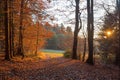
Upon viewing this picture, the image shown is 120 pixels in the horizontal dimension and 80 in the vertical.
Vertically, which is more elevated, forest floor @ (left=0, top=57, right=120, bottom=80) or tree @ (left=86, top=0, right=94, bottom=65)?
tree @ (left=86, top=0, right=94, bottom=65)

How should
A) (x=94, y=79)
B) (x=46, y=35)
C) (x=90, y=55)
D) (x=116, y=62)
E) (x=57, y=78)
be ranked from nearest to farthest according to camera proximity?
1. (x=57, y=78)
2. (x=94, y=79)
3. (x=90, y=55)
4. (x=116, y=62)
5. (x=46, y=35)

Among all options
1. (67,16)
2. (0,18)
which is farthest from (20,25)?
(67,16)

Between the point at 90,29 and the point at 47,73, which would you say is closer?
the point at 47,73

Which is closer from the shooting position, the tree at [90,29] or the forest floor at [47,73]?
the forest floor at [47,73]

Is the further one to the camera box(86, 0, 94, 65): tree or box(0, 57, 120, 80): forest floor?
box(86, 0, 94, 65): tree

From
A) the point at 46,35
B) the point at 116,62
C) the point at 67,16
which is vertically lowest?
the point at 116,62

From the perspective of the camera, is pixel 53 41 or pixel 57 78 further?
pixel 53 41

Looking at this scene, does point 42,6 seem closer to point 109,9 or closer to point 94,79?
point 109,9

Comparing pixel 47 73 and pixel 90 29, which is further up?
pixel 90 29

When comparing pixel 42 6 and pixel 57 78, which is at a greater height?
pixel 42 6

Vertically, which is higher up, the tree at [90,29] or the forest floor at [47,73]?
the tree at [90,29]

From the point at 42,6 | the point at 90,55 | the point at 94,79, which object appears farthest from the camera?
the point at 42,6

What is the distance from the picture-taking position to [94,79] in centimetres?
1059

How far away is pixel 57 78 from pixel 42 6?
12.7 m
